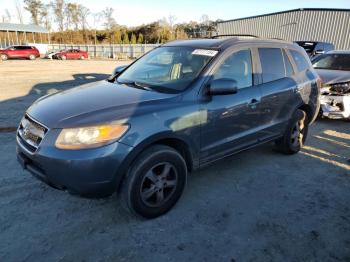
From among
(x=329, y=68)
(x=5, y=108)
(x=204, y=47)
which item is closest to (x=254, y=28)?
(x=329, y=68)

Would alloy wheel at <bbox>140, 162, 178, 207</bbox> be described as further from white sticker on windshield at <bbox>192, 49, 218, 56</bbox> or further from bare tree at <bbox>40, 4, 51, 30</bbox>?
bare tree at <bbox>40, 4, 51, 30</bbox>

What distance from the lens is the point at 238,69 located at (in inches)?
150

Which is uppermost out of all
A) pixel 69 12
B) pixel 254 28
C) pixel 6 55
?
pixel 69 12

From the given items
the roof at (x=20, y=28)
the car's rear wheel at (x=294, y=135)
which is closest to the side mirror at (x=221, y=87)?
the car's rear wheel at (x=294, y=135)

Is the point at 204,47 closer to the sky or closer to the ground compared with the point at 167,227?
closer to the sky

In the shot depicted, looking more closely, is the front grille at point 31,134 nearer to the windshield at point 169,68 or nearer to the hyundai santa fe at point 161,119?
the hyundai santa fe at point 161,119

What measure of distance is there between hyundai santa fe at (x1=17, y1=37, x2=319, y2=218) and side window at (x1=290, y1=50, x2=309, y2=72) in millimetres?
108

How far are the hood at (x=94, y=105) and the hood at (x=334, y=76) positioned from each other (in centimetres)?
532

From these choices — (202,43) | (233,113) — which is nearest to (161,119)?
(233,113)

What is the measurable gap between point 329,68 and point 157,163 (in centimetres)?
691

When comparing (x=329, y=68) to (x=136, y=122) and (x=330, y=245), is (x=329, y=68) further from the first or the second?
(x=136, y=122)

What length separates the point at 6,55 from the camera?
112ft

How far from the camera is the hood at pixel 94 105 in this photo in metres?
2.77

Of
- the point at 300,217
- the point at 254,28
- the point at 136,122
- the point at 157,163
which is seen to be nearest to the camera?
the point at 136,122
